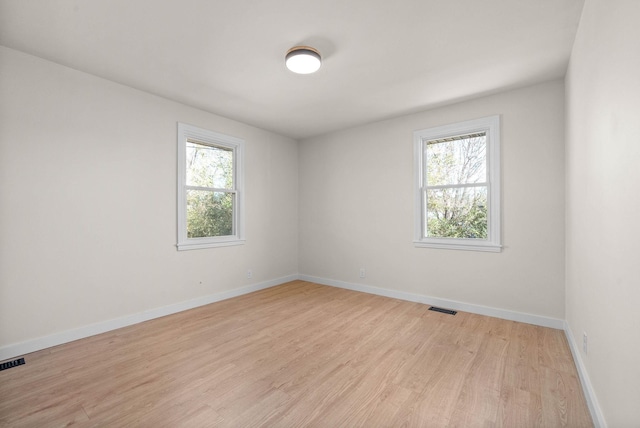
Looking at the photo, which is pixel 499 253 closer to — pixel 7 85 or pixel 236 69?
pixel 236 69

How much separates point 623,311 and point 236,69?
10.9 ft

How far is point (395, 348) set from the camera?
2.64 metres

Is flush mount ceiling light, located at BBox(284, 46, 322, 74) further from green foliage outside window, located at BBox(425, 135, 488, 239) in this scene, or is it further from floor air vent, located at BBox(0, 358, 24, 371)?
floor air vent, located at BBox(0, 358, 24, 371)

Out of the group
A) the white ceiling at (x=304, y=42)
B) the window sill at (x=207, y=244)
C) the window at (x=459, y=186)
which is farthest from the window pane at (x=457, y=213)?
the window sill at (x=207, y=244)

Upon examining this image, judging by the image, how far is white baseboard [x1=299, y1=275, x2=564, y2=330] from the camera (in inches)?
123

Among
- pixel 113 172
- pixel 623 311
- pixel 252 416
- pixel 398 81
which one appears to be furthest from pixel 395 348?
pixel 113 172

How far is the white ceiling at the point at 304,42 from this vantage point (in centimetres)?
205

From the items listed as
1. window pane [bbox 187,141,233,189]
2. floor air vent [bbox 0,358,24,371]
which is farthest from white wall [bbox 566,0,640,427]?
window pane [bbox 187,141,233,189]

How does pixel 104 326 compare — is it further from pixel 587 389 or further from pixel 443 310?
pixel 587 389

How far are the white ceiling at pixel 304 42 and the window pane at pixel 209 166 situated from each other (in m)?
0.78

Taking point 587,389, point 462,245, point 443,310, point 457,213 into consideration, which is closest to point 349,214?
point 457,213

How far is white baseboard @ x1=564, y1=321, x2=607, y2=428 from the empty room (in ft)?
0.12

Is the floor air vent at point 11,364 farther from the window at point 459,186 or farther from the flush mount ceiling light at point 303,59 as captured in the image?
the window at point 459,186

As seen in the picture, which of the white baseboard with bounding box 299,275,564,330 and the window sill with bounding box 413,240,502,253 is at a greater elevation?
the window sill with bounding box 413,240,502,253
